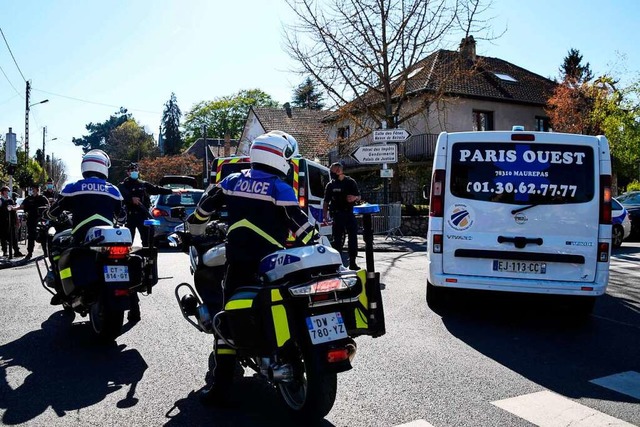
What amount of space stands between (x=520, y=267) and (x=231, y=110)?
72.3 metres

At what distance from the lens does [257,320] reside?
350cm

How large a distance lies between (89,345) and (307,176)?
25.7 ft

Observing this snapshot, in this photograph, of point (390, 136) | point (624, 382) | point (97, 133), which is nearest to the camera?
point (624, 382)

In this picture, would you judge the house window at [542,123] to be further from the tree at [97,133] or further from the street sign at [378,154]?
the tree at [97,133]

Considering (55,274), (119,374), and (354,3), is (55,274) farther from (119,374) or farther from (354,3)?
(354,3)

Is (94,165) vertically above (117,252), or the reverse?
(94,165)

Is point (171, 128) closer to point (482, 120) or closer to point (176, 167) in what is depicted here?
point (176, 167)

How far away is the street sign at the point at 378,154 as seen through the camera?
16.1 m

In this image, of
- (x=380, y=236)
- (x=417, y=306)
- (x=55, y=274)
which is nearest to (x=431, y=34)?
(x=380, y=236)

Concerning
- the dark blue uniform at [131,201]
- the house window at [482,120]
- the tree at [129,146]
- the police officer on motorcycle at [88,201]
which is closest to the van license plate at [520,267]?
the police officer on motorcycle at [88,201]

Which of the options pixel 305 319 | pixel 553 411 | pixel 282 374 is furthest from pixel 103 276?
pixel 553 411

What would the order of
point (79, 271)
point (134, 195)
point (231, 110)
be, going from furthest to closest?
point (231, 110) < point (134, 195) < point (79, 271)

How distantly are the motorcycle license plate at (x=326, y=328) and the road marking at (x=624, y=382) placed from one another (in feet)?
7.60

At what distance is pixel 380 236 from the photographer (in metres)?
18.8
